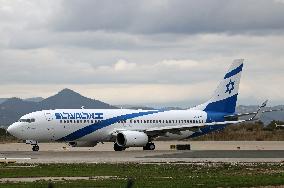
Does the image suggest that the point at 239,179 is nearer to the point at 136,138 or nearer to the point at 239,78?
the point at 136,138

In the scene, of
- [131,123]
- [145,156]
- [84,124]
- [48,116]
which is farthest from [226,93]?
[145,156]

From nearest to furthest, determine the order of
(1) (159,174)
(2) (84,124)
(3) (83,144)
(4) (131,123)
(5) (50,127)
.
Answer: (1) (159,174) → (5) (50,127) → (2) (84,124) → (3) (83,144) → (4) (131,123)

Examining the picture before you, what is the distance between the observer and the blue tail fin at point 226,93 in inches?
3692

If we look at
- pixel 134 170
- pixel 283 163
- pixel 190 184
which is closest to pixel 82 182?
pixel 190 184

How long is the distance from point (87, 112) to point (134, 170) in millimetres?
34860

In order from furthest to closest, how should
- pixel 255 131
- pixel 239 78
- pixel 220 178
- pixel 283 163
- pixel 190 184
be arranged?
pixel 255 131, pixel 239 78, pixel 283 163, pixel 220 178, pixel 190 184

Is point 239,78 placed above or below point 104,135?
above

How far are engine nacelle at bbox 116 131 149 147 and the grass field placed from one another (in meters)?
28.5

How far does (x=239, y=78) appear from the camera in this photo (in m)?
94.7

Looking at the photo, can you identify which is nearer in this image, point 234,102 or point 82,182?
point 82,182

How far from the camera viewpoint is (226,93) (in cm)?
9456

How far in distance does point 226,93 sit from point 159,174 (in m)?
51.1

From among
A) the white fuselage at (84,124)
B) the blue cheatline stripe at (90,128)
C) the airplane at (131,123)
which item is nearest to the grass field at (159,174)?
the white fuselage at (84,124)

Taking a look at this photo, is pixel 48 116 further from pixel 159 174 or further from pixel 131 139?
pixel 159 174
